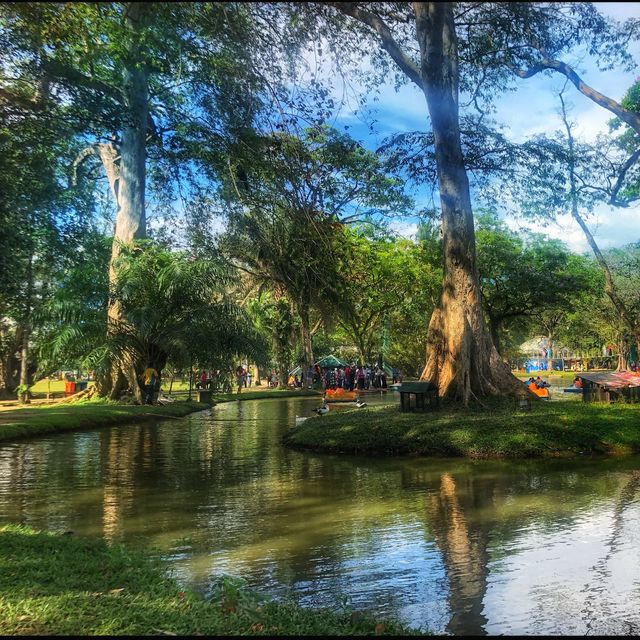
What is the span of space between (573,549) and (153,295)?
2003 centimetres

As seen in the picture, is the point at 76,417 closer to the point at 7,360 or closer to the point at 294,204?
the point at 294,204

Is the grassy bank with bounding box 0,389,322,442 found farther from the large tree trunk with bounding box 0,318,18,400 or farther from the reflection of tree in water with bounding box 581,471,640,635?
the reflection of tree in water with bounding box 581,471,640,635

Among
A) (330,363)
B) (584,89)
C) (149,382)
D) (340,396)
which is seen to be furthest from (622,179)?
(330,363)

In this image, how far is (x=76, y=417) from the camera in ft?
64.3

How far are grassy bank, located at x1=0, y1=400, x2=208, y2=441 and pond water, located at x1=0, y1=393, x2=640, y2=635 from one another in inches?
150

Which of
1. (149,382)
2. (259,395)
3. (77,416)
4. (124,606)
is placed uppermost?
(149,382)

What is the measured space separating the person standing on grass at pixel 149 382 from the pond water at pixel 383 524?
1093 cm

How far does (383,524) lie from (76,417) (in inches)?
581

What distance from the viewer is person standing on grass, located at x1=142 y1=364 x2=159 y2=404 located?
24395 millimetres

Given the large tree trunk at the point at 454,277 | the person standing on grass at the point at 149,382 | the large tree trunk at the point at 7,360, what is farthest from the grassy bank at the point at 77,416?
the large tree trunk at the point at 7,360

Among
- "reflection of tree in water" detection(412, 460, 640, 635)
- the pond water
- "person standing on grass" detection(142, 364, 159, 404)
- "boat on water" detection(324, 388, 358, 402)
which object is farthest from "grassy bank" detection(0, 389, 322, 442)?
"reflection of tree in water" detection(412, 460, 640, 635)

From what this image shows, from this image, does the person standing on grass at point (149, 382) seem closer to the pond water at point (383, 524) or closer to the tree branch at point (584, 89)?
the pond water at point (383, 524)

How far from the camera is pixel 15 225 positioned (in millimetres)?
12477

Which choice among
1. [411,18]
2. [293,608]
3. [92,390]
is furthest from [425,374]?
[92,390]
